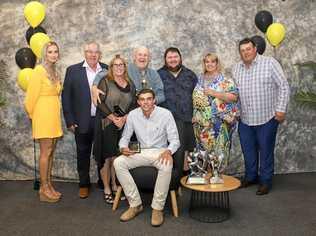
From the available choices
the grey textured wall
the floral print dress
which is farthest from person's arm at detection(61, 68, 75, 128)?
the floral print dress

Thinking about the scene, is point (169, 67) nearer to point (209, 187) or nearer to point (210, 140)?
point (210, 140)

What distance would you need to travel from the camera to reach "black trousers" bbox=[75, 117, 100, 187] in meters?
4.44

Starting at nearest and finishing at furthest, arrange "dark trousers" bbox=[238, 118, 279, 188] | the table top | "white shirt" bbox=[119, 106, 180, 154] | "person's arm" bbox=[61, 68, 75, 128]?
1. the table top
2. "white shirt" bbox=[119, 106, 180, 154]
3. "person's arm" bbox=[61, 68, 75, 128]
4. "dark trousers" bbox=[238, 118, 279, 188]

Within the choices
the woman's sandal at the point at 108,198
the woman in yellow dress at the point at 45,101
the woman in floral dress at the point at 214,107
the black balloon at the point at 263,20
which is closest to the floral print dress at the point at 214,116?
the woman in floral dress at the point at 214,107

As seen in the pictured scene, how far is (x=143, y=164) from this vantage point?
12.8ft

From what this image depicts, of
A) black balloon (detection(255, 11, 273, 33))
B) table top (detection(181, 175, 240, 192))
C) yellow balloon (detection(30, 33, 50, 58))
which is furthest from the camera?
black balloon (detection(255, 11, 273, 33))

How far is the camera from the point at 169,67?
443cm

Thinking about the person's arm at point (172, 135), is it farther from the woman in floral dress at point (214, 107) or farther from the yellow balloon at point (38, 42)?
the yellow balloon at point (38, 42)

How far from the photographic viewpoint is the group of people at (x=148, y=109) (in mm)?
4027

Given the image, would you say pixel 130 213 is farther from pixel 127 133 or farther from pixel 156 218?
pixel 127 133

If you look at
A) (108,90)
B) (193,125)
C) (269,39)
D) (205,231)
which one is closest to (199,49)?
(269,39)

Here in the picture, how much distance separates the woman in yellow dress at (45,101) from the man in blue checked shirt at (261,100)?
187 cm

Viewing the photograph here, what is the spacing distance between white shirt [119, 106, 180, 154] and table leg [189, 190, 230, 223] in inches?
23.0

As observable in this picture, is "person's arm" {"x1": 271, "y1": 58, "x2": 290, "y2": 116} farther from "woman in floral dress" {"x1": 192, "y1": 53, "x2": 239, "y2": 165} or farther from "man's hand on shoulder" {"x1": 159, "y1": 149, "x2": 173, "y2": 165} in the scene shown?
"man's hand on shoulder" {"x1": 159, "y1": 149, "x2": 173, "y2": 165}
